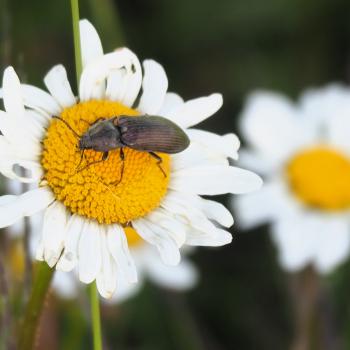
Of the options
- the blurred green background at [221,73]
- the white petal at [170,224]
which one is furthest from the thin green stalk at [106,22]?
the white petal at [170,224]

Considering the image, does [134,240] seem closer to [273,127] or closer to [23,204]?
[273,127]

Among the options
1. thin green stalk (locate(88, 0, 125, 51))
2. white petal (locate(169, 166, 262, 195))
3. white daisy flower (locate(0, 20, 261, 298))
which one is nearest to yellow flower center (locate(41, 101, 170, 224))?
white daisy flower (locate(0, 20, 261, 298))

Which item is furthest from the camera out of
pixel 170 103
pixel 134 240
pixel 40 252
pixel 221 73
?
pixel 221 73

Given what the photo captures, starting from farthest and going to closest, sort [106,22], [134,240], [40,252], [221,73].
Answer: [221,73] < [106,22] < [134,240] < [40,252]

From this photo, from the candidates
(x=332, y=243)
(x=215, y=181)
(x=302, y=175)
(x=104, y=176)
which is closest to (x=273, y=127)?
(x=302, y=175)

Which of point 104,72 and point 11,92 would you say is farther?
point 104,72

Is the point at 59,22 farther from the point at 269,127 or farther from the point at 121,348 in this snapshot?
the point at 121,348
